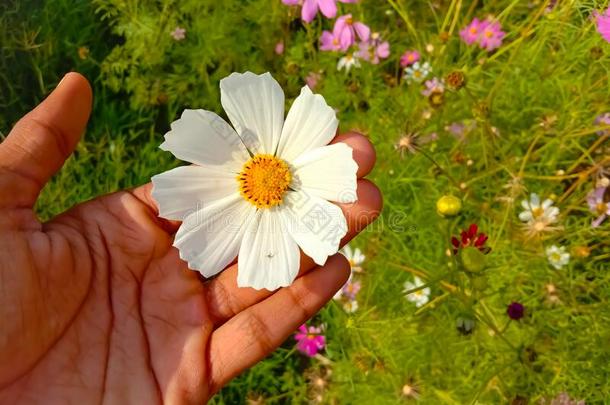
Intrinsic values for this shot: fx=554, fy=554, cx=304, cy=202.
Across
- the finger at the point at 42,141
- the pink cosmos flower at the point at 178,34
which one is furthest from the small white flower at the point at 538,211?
the pink cosmos flower at the point at 178,34

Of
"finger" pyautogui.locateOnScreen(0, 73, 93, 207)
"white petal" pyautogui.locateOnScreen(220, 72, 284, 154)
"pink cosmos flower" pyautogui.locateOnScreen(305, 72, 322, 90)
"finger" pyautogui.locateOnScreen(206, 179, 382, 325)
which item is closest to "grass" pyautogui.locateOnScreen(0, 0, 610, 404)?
"pink cosmos flower" pyautogui.locateOnScreen(305, 72, 322, 90)

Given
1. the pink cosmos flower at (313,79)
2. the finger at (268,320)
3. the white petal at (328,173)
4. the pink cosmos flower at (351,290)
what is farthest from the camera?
the pink cosmos flower at (313,79)

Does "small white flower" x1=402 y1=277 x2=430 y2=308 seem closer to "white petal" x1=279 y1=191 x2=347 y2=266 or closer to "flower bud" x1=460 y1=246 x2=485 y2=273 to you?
"flower bud" x1=460 y1=246 x2=485 y2=273

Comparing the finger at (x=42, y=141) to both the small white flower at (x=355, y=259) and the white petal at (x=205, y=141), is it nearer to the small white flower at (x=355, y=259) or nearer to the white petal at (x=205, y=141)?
the white petal at (x=205, y=141)

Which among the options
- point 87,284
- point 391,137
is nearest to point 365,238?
point 391,137

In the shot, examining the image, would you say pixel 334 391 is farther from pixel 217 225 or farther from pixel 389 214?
pixel 217 225

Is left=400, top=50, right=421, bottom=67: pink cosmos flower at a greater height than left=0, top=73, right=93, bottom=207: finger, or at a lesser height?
lesser

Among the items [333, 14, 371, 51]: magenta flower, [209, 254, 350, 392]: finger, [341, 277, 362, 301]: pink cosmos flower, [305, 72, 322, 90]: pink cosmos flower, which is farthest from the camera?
[305, 72, 322, 90]: pink cosmos flower
